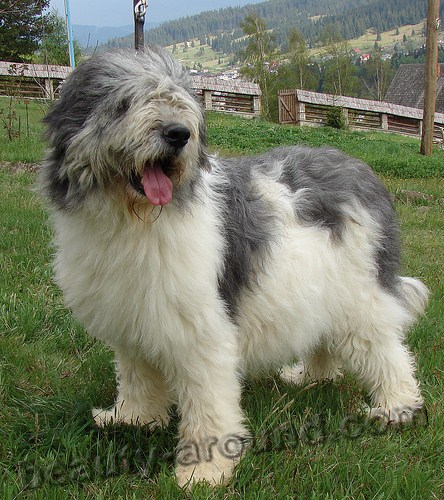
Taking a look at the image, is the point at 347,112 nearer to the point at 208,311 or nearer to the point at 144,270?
the point at 208,311

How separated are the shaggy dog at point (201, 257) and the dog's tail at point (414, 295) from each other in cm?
1

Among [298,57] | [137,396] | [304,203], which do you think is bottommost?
[137,396]

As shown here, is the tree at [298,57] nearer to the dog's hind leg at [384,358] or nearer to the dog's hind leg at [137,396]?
the dog's hind leg at [384,358]

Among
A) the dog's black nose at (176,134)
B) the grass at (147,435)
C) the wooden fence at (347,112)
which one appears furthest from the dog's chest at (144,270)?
the wooden fence at (347,112)

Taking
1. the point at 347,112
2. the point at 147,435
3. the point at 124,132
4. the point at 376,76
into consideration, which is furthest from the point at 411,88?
the point at 124,132

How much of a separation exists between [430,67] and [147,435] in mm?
16203

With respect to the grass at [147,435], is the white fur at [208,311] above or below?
above

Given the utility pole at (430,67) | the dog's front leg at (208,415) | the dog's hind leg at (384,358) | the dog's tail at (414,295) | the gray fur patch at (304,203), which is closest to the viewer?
the dog's front leg at (208,415)

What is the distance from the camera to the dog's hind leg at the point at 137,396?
335 centimetres

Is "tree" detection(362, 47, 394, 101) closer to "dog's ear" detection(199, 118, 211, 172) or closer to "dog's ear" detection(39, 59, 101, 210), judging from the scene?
"dog's ear" detection(199, 118, 211, 172)

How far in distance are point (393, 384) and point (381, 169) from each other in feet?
32.1

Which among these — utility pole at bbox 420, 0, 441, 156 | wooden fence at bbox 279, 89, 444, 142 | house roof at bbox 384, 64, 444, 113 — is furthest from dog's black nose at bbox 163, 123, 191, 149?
house roof at bbox 384, 64, 444, 113

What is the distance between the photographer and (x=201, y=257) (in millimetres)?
2793

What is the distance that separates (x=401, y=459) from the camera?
9.98 feet
